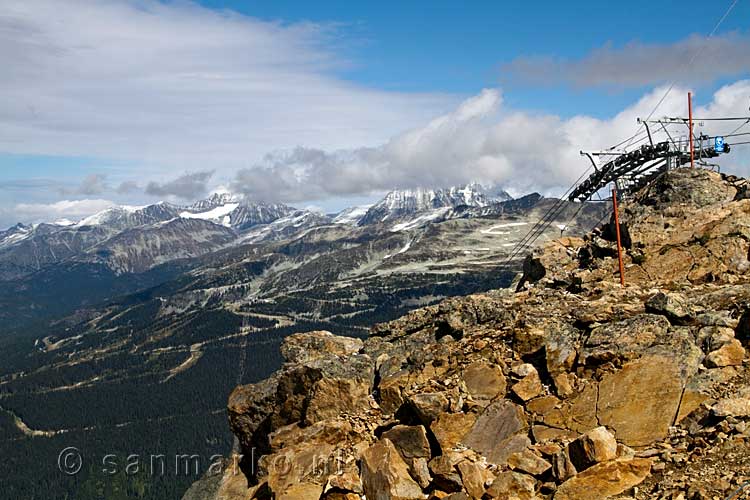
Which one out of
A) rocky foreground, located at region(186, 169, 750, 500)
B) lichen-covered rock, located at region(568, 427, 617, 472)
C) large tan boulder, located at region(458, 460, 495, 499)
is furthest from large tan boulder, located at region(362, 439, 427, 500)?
lichen-covered rock, located at region(568, 427, 617, 472)

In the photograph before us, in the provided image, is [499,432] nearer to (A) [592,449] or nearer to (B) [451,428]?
(B) [451,428]

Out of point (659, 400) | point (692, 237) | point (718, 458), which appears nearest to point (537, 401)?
point (659, 400)

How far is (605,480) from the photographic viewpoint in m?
18.3

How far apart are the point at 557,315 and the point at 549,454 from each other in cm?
791

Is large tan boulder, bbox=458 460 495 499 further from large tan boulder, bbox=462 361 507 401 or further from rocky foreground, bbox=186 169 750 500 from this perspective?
large tan boulder, bbox=462 361 507 401

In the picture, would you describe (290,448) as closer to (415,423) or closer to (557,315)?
(415,423)

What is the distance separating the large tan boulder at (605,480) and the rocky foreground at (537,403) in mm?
39

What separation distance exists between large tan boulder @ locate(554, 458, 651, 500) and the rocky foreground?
39 mm

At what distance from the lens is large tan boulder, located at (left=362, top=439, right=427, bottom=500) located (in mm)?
21094

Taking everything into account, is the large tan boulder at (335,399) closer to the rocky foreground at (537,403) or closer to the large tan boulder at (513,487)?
the rocky foreground at (537,403)

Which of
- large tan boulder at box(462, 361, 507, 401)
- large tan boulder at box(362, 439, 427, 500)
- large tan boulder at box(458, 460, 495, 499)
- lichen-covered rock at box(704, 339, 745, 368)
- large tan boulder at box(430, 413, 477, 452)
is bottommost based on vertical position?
large tan boulder at box(362, 439, 427, 500)

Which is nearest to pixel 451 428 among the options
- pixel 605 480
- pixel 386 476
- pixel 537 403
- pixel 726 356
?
pixel 386 476

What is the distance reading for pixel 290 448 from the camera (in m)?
26.2

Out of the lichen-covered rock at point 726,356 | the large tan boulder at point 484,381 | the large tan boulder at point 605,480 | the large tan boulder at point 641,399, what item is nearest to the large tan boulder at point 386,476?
the large tan boulder at point 484,381
